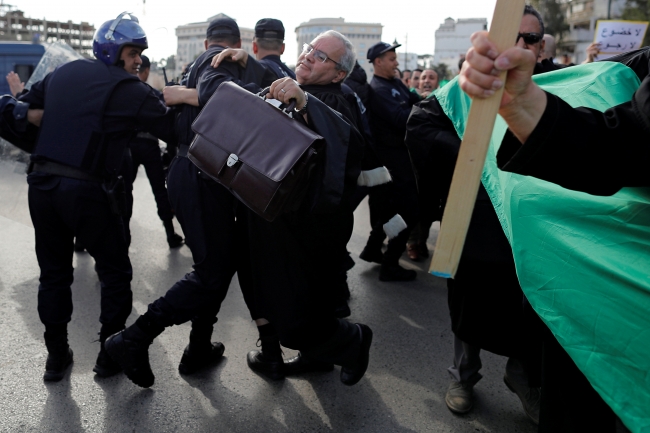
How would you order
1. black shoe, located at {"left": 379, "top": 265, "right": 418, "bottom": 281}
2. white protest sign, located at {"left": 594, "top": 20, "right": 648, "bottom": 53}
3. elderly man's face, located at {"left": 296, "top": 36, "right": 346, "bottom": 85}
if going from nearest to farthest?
elderly man's face, located at {"left": 296, "top": 36, "right": 346, "bottom": 85} → black shoe, located at {"left": 379, "top": 265, "right": 418, "bottom": 281} → white protest sign, located at {"left": 594, "top": 20, "right": 648, "bottom": 53}

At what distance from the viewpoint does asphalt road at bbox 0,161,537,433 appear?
2.86m

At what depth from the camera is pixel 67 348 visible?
3.34 m

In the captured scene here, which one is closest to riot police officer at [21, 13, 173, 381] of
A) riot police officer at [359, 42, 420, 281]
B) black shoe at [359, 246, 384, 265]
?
riot police officer at [359, 42, 420, 281]

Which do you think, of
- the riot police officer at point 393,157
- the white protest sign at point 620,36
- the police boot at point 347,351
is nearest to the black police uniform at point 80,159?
the police boot at point 347,351

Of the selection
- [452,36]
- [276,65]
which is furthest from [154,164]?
[452,36]

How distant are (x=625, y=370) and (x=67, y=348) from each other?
294 centimetres

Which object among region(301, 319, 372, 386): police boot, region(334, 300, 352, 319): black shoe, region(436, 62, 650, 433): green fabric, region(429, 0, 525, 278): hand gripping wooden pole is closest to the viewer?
region(429, 0, 525, 278): hand gripping wooden pole

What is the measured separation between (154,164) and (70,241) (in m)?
2.86

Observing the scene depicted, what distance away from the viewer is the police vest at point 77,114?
3010 mm

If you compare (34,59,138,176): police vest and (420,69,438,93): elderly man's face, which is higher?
(34,59,138,176): police vest

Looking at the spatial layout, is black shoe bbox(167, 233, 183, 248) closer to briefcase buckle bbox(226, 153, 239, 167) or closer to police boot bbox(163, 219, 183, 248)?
police boot bbox(163, 219, 183, 248)

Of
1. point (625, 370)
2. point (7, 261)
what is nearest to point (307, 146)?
point (625, 370)

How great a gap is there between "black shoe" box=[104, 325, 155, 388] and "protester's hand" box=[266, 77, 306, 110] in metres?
1.45

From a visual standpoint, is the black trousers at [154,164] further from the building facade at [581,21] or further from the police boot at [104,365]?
the building facade at [581,21]
